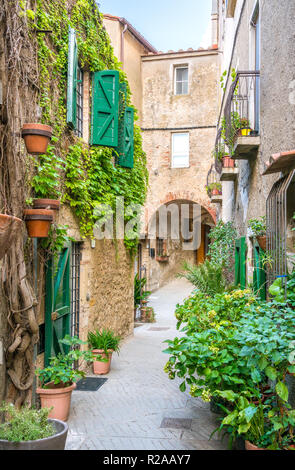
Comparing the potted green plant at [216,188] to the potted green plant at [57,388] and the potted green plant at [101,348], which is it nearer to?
the potted green plant at [101,348]

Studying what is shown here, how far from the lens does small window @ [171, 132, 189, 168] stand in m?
17.5

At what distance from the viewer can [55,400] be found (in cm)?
512

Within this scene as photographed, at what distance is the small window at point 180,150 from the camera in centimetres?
1750

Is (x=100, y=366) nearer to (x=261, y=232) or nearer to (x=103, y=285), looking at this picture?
(x=103, y=285)

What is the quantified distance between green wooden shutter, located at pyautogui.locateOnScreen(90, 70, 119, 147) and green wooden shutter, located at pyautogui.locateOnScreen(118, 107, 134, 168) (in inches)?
40.3

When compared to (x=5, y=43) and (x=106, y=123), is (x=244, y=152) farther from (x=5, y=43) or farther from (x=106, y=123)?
(x=5, y=43)

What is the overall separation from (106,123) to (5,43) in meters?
2.67

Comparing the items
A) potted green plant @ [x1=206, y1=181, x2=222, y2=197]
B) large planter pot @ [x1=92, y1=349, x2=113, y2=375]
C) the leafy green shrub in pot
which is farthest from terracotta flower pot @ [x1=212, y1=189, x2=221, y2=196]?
the leafy green shrub in pot

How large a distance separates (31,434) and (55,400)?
67.5 inches

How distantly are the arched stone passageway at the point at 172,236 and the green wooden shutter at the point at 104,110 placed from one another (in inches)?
393

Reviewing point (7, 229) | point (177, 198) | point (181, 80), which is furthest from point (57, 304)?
point (181, 80)

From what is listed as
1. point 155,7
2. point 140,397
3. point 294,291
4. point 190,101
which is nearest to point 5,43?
point 294,291

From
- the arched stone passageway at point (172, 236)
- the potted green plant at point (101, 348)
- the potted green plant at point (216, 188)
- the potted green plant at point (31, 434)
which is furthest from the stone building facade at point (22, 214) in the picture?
the arched stone passageway at point (172, 236)
